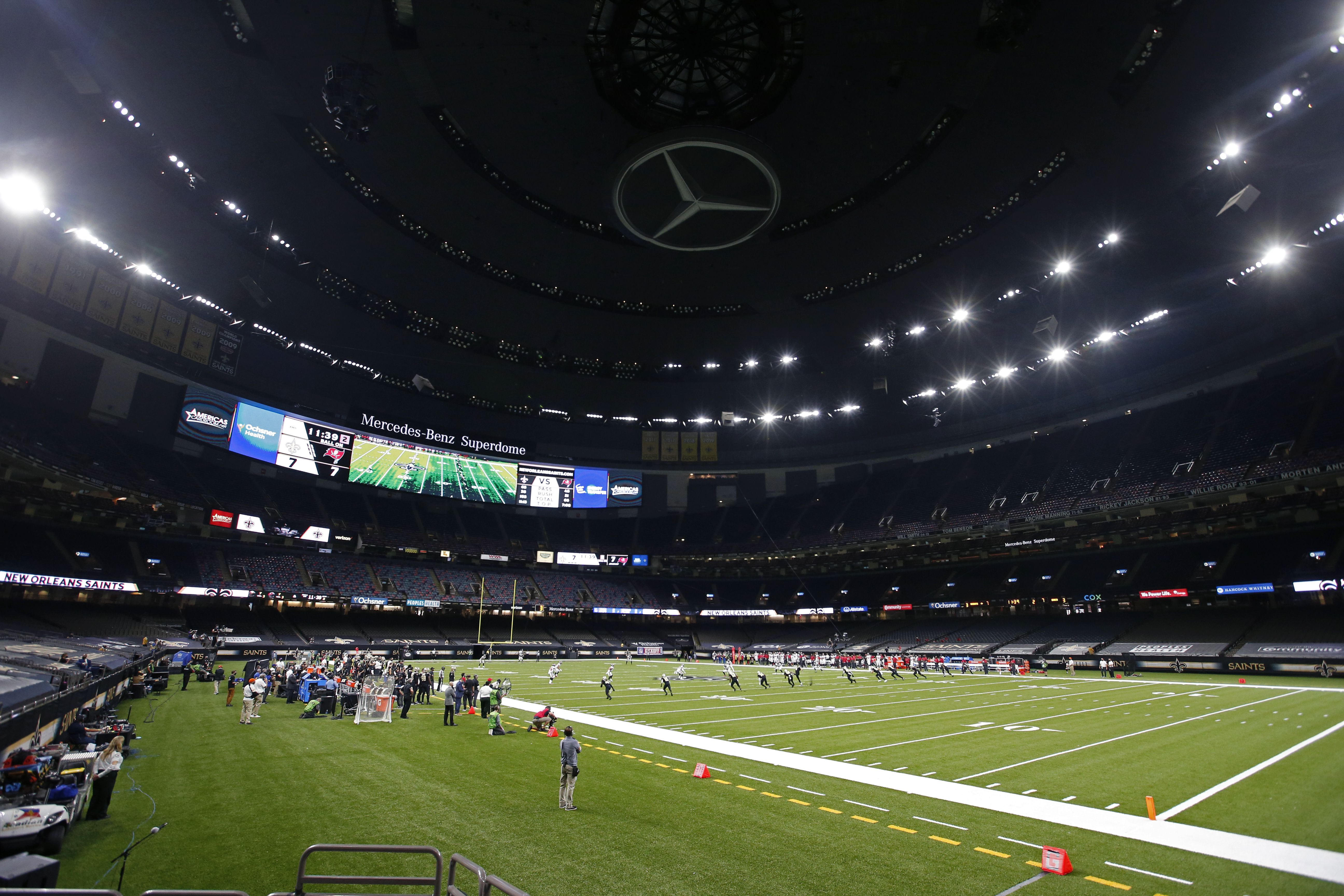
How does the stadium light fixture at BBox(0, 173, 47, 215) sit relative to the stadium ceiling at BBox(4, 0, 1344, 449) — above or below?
below

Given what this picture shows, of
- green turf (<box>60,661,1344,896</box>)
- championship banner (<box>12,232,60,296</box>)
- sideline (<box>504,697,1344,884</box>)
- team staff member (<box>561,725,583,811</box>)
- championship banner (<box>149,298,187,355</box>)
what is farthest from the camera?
championship banner (<box>149,298,187,355</box>)

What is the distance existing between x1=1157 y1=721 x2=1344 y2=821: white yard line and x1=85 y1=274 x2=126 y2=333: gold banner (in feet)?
172

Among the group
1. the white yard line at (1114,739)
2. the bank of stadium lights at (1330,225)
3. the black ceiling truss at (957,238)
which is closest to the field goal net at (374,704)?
the white yard line at (1114,739)

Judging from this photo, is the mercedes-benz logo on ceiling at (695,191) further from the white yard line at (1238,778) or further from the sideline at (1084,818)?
the white yard line at (1238,778)

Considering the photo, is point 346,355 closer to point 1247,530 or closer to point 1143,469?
point 1143,469

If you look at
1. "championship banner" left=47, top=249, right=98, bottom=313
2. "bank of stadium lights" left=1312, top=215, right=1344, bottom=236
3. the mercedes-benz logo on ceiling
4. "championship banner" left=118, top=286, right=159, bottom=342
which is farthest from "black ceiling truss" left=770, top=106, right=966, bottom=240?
"championship banner" left=118, top=286, right=159, bottom=342

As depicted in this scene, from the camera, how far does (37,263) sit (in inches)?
1271

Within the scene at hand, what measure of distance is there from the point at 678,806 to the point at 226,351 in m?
50.8

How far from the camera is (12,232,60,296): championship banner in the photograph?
3166 cm

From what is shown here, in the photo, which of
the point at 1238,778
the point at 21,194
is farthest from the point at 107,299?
the point at 1238,778

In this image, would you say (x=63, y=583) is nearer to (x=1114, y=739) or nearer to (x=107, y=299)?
(x=107, y=299)

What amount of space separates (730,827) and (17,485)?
44.2 meters

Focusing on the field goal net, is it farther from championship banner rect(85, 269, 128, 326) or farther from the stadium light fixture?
championship banner rect(85, 269, 128, 326)

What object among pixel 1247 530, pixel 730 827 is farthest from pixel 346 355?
pixel 1247 530
